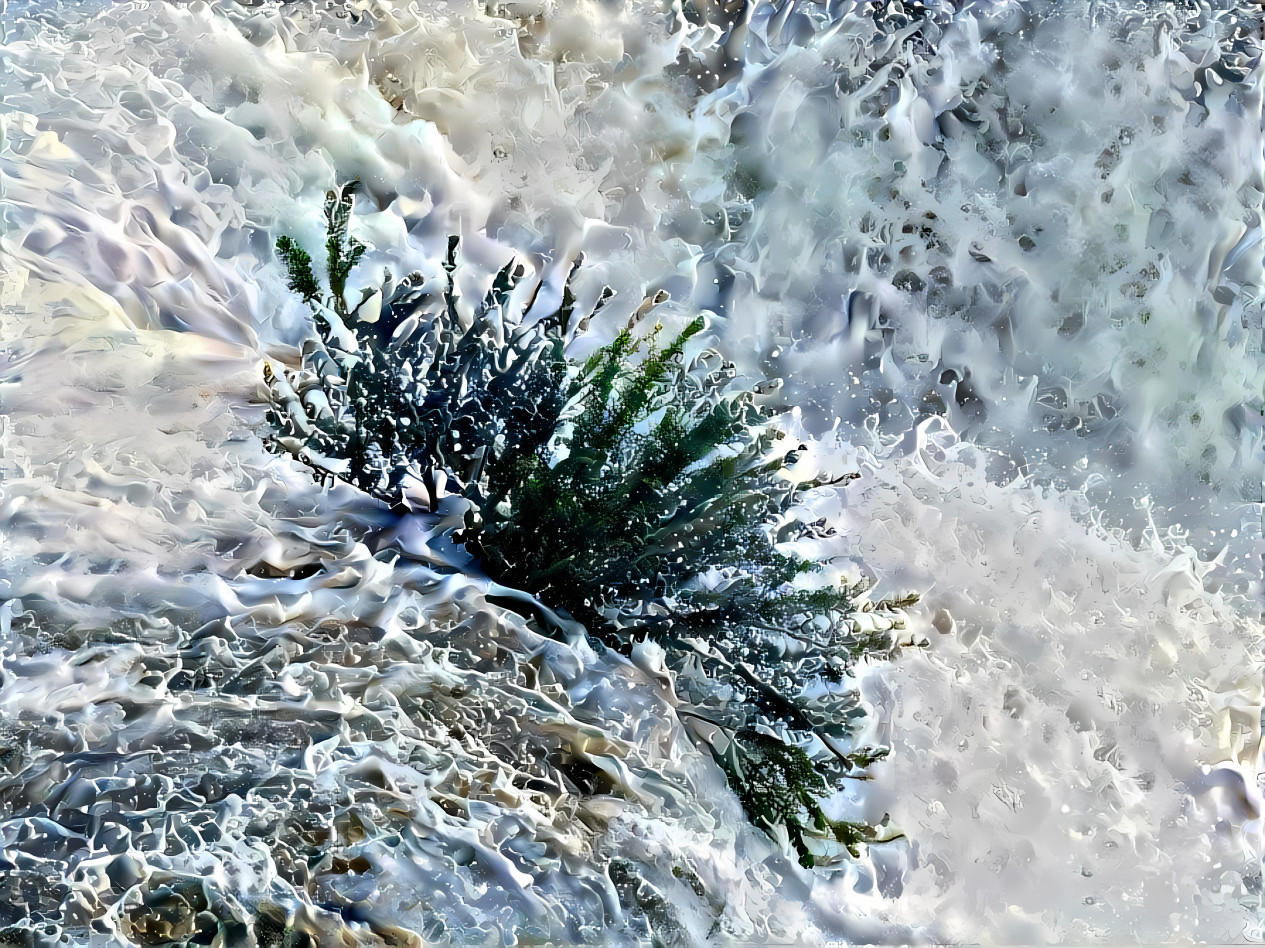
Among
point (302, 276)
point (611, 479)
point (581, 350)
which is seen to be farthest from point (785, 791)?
point (302, 276)

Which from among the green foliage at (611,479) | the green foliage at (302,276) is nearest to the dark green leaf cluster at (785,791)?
the green foliage at (611,479)

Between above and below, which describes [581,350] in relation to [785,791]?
above

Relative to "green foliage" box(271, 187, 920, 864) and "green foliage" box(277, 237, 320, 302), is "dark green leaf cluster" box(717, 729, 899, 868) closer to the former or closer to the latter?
"green foliage" box(271, 187, 920, 864)

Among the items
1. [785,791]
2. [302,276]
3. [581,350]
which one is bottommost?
[785,791]

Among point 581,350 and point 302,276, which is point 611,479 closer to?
point 581,350

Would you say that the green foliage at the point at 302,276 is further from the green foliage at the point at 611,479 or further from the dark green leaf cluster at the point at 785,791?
the dark green leaf cluster at the point at 785,791

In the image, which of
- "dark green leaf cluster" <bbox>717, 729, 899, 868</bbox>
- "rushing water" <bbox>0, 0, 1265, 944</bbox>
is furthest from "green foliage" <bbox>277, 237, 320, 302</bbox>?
"dark green leaf cluster" <bbox>717, 729, 899, 868</bbox>
